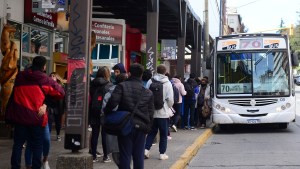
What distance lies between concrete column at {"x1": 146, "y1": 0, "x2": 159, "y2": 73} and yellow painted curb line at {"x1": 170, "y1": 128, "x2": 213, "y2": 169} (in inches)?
90.2

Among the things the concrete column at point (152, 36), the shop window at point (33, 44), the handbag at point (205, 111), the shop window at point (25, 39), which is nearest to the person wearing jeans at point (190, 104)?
the handbag at point (205, 111)

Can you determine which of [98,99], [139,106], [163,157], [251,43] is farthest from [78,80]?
[251,43]

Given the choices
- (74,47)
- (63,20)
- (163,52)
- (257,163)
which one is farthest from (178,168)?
(163,52)

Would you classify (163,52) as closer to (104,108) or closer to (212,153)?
(212,153)

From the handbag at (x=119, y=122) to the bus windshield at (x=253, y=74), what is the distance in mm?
9917

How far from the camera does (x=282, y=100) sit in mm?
15352

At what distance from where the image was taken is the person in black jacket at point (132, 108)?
629 centimetres

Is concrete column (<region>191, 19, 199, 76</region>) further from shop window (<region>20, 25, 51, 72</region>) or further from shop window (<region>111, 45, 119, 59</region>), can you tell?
shop window (<region>20, 25, 51, 72</region>)

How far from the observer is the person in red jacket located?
6.82 m

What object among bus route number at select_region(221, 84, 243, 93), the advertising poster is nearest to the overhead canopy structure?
the advertising poster

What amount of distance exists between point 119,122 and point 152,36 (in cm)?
703

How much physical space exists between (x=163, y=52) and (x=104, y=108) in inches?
551

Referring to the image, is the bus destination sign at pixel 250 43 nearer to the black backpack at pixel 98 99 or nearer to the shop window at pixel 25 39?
the shop window at pixel 25 39

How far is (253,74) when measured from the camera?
15875 millimetres
